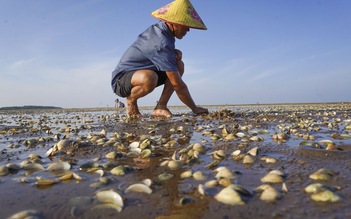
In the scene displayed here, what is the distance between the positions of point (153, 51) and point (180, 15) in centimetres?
90

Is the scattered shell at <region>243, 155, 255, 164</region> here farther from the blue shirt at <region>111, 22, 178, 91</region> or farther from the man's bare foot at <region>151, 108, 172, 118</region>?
the man's bare foot at <region>151, 108, 172, 118</region>

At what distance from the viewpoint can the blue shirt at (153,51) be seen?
5680 millimetres

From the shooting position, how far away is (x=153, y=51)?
579 centimetres

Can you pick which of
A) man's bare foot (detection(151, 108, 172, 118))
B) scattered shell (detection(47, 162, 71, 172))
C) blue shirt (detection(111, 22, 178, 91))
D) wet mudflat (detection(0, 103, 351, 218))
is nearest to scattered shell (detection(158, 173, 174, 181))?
wet mudflat (detection(0, 103, 351, 218))

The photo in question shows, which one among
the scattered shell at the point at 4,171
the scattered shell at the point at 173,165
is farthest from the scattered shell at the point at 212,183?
the scattered shell at the point at 4,171

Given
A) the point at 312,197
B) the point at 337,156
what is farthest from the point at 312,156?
the point at 312,197

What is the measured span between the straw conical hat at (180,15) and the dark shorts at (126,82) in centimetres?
145

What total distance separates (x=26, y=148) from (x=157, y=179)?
91.3 inches

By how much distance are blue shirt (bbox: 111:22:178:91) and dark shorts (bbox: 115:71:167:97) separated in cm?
17

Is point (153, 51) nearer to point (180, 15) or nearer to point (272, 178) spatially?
point (180, 15)

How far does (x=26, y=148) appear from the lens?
3.47m

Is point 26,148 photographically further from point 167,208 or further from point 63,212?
point 167,208

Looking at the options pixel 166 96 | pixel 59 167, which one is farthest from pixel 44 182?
pixel 166 96

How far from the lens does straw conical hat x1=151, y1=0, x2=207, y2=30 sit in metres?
5.61
